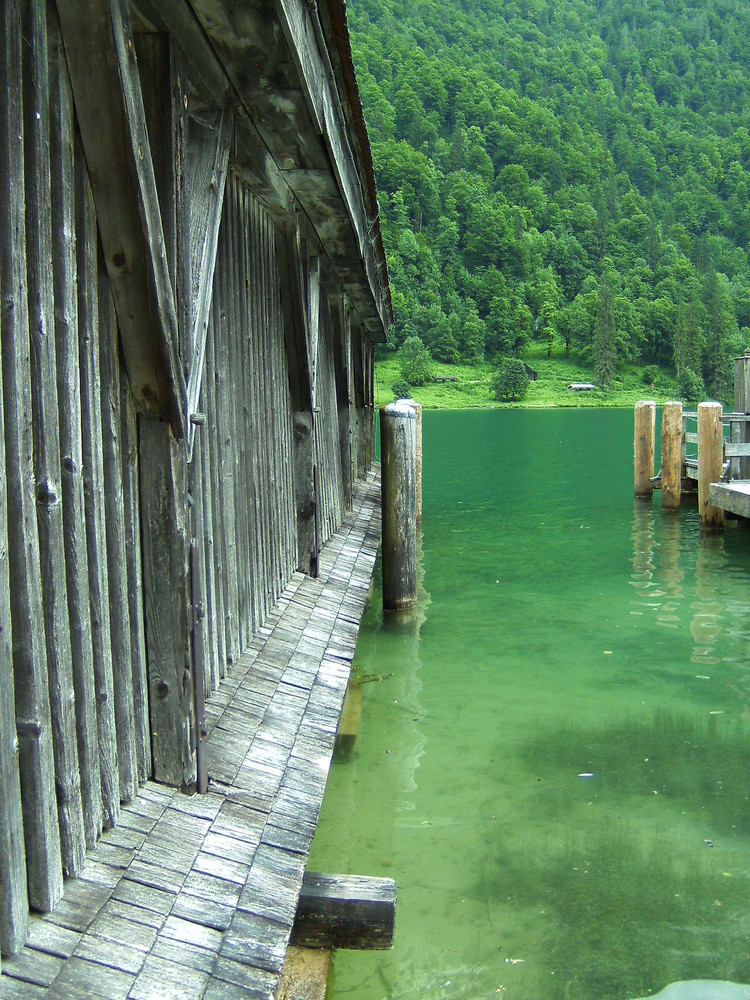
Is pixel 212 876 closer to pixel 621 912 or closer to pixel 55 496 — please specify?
pixel 55 496

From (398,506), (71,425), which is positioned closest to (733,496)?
(398,506)

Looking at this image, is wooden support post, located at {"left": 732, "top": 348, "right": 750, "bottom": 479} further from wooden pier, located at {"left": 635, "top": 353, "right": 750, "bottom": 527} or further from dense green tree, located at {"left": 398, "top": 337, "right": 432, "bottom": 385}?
dense green tree, located at {"left": 398, "top": 337, "right": 432, "bottom": 385}

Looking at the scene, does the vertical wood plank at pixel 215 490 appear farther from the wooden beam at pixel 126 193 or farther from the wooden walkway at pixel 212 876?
the wooden beam at pixel 126 193

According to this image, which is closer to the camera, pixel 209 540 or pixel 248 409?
pixel 209 540

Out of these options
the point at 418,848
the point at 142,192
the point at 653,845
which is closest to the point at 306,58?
the point at 142,192

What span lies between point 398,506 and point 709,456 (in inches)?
250

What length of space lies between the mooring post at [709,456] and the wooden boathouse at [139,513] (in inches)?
382

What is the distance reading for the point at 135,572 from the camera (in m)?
3.01

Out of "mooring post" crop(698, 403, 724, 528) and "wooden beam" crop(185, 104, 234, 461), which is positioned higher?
"wooden beam" crop(185, 104, 234, 461)

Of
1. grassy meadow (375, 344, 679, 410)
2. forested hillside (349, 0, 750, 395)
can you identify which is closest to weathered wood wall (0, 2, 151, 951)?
grassy meadow (375, 344, 679, 410)

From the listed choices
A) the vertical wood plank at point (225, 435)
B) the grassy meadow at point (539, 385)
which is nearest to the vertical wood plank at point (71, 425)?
the vertical wood plank at point (225, 435)

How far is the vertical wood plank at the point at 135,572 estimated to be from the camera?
9.60 ft

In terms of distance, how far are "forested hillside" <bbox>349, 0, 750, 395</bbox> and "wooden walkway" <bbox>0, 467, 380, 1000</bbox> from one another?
93687 mm

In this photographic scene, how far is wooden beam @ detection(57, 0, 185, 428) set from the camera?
238 centimetres
